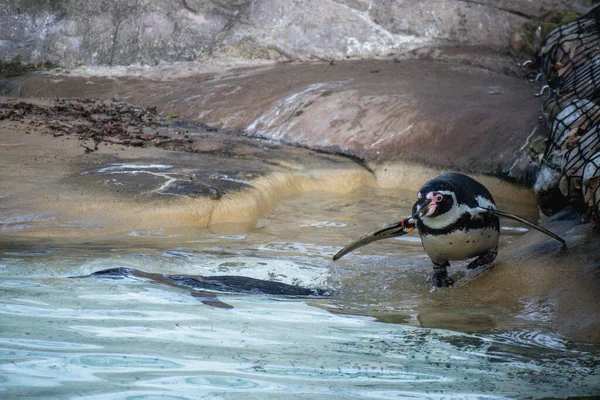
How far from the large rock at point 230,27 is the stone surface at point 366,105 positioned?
637 millimetres

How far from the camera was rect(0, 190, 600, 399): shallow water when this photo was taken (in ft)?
7.43

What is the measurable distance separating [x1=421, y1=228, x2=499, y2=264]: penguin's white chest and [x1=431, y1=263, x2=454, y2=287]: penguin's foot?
0.14 ft

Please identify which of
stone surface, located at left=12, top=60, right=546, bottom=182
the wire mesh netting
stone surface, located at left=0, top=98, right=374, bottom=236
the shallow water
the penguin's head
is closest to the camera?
the shallow water

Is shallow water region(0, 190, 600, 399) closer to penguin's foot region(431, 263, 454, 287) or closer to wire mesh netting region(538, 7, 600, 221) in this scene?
penguin's foot region(431, 263, 454, 287)

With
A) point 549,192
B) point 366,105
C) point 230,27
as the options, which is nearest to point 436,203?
point 549,192

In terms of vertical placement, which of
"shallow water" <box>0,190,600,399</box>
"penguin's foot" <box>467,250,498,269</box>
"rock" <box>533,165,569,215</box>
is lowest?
"shallow water" <box>0,190,600,399</box>

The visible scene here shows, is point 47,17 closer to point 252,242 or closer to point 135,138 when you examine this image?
point 135,138

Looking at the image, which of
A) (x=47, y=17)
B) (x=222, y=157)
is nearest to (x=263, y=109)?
(x=222, y=157)

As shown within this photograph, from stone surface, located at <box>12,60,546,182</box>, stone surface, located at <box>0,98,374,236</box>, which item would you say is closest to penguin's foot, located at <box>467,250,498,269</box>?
stone surface, located at <box>0,98,374,236</box>

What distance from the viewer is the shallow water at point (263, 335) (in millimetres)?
2264

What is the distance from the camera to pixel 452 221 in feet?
12.4

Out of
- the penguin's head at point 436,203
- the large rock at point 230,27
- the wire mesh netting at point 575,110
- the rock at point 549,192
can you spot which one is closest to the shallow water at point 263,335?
the penguin's head at point 436,203

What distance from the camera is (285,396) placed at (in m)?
2.18

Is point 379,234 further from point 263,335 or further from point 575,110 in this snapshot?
point 575,110
